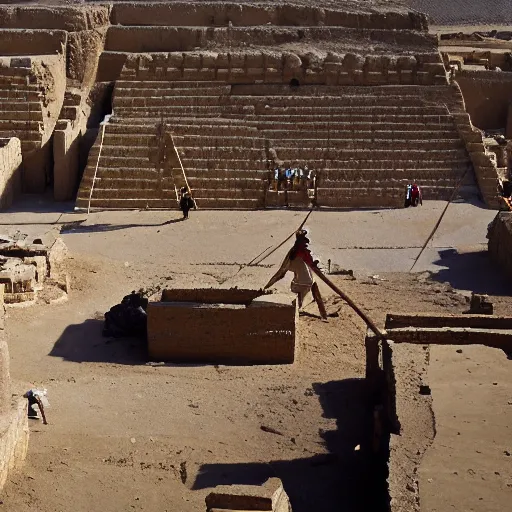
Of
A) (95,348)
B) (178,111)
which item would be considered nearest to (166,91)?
(178,111)

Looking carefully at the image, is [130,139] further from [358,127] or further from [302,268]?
[302,268]

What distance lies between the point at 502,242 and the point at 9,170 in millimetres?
9492

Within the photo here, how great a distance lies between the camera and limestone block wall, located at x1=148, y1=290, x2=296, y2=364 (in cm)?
1284

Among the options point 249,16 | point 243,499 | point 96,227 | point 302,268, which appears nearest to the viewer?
point 243,499

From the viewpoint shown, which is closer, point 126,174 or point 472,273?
point 472,273

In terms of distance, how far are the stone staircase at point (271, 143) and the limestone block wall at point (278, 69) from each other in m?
0.25

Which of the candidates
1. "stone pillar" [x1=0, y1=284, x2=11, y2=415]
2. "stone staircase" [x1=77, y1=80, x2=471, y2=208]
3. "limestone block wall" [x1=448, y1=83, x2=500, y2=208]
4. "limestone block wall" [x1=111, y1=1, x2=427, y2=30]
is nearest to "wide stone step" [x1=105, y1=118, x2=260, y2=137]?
"stone staircase" [x1=77, y1=80, x2=471, y2=208]

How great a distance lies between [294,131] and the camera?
22875 millimetres

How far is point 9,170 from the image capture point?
22.0m

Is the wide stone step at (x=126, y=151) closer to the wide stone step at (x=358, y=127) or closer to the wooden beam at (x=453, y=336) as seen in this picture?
the wide stone step at (x=358, y=127)

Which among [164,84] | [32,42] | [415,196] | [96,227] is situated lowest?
[96,227]

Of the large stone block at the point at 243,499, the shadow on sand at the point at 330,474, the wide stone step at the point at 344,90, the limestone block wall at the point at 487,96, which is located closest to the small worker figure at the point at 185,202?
the wide stone step at the point at 344,90

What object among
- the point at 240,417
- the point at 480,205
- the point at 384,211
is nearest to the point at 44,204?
the point at 384,211

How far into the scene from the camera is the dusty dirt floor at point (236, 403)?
9.34 meters
